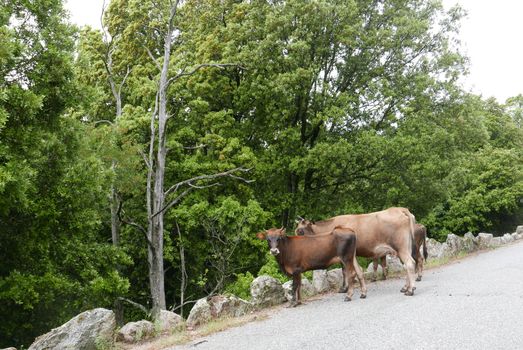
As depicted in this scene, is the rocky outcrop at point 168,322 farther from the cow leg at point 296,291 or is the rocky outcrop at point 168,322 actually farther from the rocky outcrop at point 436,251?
the rocky outcrop at point 436,251

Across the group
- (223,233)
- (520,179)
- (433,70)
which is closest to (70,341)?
(223,233)

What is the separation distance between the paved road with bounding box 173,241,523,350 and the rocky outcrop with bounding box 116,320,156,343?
38.6 inches

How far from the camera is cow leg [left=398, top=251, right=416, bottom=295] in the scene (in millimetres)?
9172

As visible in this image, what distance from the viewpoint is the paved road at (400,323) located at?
5.84m

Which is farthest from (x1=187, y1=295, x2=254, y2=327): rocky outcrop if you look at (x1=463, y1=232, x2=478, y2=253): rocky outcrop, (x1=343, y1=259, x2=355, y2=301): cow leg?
(x1=463, y1=232, x2=478, y2=253): rocky outcrop

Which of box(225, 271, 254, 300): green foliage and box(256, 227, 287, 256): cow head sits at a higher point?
box(256, 227, 287, 256): cow head

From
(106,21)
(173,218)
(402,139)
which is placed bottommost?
(173,218)

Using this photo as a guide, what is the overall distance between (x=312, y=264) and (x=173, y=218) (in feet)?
41.9

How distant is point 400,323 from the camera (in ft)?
22.2

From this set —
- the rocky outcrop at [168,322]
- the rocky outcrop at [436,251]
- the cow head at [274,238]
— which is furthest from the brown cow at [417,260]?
the rocky outcrop at [168,322]

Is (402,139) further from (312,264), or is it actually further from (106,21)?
(106,21)

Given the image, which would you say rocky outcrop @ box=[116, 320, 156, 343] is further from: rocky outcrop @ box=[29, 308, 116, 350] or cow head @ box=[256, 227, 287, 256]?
cow head @ box=[256, 227, 287, 256]

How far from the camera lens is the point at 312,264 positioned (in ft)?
30.7

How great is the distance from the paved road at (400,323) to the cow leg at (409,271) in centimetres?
16
